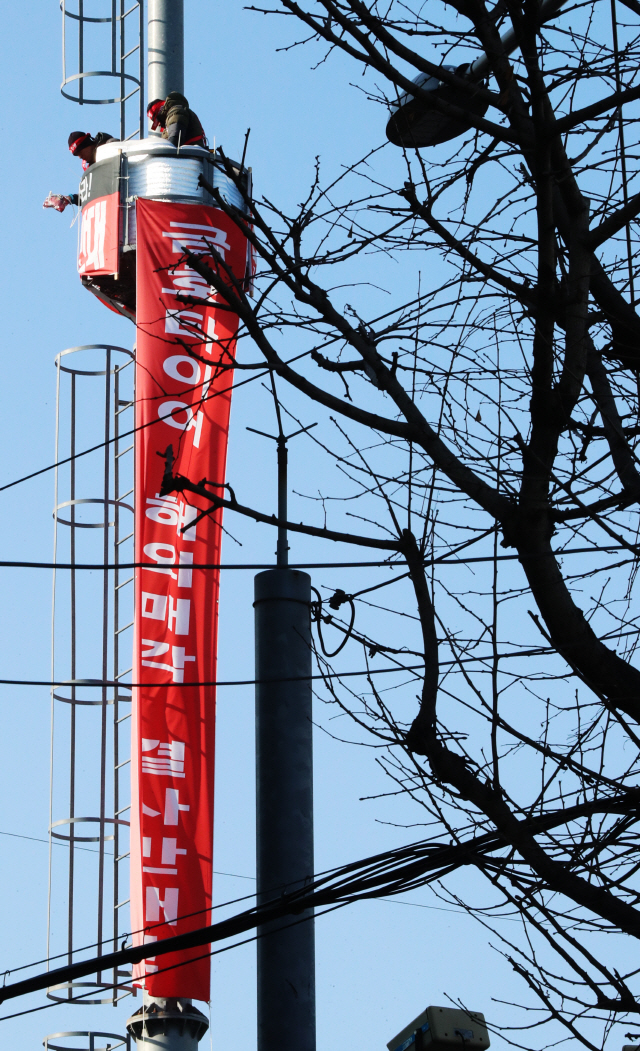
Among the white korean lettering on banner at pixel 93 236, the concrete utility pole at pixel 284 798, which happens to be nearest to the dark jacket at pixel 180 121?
the white korean lettering on banner at pixel 93 236

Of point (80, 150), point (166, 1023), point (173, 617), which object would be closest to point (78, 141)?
point (80, 150)

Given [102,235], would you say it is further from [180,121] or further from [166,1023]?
[166,1023]

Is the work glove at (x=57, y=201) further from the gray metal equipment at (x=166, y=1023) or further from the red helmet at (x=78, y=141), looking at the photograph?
the gray metal equipment at (x=166, y=1023)

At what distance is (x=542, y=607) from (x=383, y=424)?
0.86 metres

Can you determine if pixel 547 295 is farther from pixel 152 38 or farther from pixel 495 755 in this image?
pixel 152 38

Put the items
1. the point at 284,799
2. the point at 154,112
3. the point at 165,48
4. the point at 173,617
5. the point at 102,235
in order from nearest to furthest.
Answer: the point at 284,799, the point at 173,617, the point at 102,235, the point at 154,112, the point at 165,48

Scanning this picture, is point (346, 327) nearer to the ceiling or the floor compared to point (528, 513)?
nearer to the ceiling

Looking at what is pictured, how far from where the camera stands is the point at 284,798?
488cm

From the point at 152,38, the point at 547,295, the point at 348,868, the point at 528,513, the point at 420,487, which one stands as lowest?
the point at 348,868

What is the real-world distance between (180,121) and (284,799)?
10.3 meters

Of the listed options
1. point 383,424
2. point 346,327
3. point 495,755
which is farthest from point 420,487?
point 495,755

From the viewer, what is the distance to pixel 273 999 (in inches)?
183

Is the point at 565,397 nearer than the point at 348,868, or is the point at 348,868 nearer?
the point at 565,397

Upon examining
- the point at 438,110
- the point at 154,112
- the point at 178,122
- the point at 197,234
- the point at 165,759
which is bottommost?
the point at 438,110
